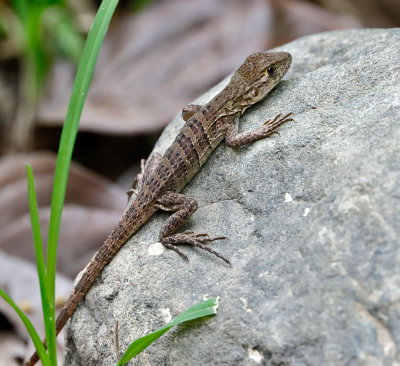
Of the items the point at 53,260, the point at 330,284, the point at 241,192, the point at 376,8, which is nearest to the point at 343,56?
the point at 241,192

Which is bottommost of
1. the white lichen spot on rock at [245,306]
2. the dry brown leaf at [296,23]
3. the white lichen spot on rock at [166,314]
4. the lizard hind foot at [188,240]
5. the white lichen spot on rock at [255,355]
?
the white lichen spot on rock at [255,355]

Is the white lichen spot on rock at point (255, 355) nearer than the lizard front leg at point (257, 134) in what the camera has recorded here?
Yes

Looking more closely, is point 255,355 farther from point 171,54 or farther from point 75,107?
point 171,54

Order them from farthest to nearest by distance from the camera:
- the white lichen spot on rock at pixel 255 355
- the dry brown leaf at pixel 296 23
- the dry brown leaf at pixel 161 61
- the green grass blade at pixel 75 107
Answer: the dry brown leaf at pixel 296 23
the dry brown leaf at pixel 161 61
the green grass blade at pixel 75 107
the white lichen spot on rock at pixel 255 355

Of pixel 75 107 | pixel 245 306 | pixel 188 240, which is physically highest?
pixel 75 107

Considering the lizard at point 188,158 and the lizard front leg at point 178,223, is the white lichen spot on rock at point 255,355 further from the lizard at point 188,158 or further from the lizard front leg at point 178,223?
the lizard at point 188,158

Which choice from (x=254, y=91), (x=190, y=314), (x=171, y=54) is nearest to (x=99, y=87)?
(x=171, y=54)

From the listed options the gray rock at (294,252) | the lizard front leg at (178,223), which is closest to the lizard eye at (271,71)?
the gray rock at (294,252)

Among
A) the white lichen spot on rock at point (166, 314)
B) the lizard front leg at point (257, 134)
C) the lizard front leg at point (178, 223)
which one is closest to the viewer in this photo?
the white lichen spot on rock at point (166, 314)
